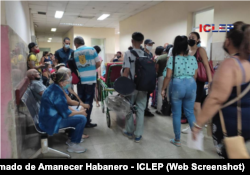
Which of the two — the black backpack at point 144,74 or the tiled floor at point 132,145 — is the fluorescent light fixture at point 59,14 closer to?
the tiled floor at point 132,145

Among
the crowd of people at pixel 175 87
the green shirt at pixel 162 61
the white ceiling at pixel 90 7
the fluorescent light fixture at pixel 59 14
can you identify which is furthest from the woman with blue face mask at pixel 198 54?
the fluorescent light fixture at pixel 59 14

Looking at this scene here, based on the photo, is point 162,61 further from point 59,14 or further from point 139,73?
point 59,14

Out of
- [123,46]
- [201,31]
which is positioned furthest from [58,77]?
[123,46]

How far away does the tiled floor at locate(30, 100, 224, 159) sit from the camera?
2.39 meters

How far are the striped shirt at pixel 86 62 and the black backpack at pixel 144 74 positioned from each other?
824mm

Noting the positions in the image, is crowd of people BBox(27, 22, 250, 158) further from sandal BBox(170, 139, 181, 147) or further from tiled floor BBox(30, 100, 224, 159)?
tiled floor BBox(30, 100, 224, 159)

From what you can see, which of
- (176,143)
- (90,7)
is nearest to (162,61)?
(176,143)

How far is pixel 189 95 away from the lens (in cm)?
249

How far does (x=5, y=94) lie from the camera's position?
1816 mm

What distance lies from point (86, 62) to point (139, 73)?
94 cm

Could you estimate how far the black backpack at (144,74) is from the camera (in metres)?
2.52

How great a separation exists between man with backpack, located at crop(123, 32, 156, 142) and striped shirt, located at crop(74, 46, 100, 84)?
0.64 meters
